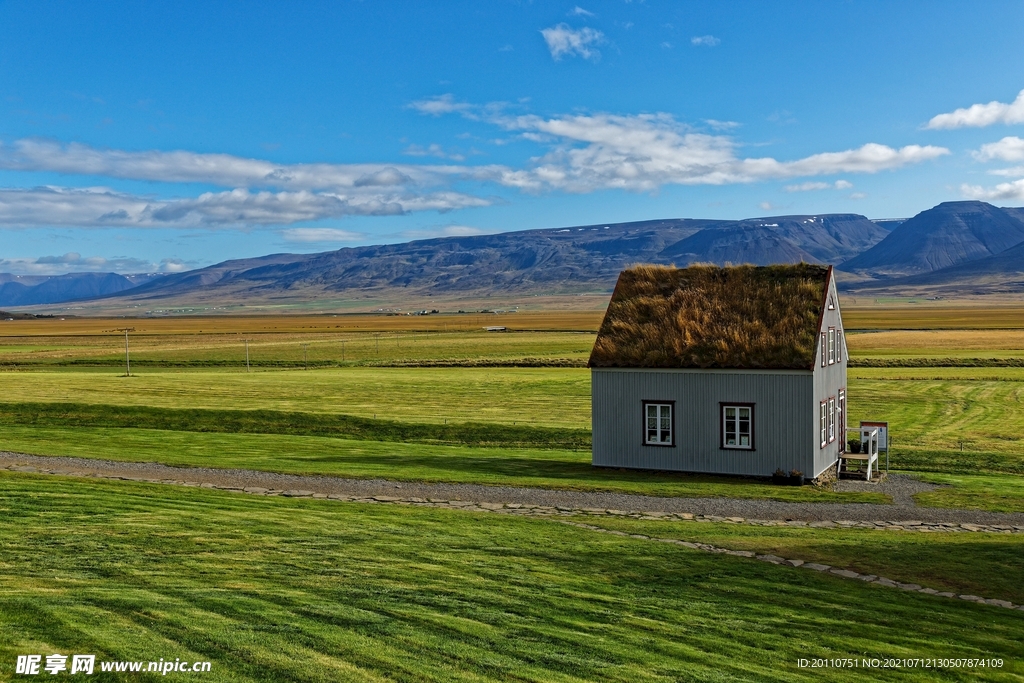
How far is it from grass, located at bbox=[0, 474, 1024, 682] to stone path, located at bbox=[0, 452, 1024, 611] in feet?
11.7

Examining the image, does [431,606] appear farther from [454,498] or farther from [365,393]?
[365,393]

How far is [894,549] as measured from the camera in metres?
18.6

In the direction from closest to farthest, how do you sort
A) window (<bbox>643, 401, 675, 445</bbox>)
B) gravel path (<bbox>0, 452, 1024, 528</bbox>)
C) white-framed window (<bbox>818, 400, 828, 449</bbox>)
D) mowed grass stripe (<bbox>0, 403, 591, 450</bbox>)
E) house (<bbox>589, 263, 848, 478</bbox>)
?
gravel path (<bbox>0, 452, 1024, 528</bbox>) < house (<bbox>589, 263, 848, 478</bbox>) < white-framed window (<bbox>818, 400, 828, 449</bbox>) < window (<bbox>643, 401, 675, 445</bbox>) < mowed grass stripe (<bbox>0, 403, 591, 450</bbox>)

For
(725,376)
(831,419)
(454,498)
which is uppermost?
(725,376)

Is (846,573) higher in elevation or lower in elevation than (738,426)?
lower

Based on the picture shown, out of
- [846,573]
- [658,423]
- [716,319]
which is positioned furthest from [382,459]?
[846,573]

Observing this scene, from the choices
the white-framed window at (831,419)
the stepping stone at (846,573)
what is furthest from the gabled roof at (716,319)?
the stepping stone at (846,573)

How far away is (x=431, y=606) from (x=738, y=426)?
62.7 feet

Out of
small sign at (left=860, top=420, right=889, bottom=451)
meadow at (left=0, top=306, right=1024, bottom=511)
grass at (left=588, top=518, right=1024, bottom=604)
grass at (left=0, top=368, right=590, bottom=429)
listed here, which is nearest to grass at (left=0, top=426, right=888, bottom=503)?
meadow at (left=0, top=306, right=1024, bottom=511)

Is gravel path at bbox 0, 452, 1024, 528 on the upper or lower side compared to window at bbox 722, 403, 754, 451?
lower

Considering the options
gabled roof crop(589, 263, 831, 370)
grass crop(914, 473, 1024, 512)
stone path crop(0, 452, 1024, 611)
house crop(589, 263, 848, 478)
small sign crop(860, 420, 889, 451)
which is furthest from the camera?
small sign crop(860, 420, 889, 451)

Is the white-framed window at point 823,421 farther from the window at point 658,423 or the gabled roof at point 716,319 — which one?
the window at point 658,423

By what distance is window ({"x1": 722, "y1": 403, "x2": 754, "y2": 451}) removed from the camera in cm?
2981

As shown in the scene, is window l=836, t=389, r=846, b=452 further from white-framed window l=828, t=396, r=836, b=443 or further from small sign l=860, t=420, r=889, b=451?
small sign l=860, t=420, r=889, b=451
